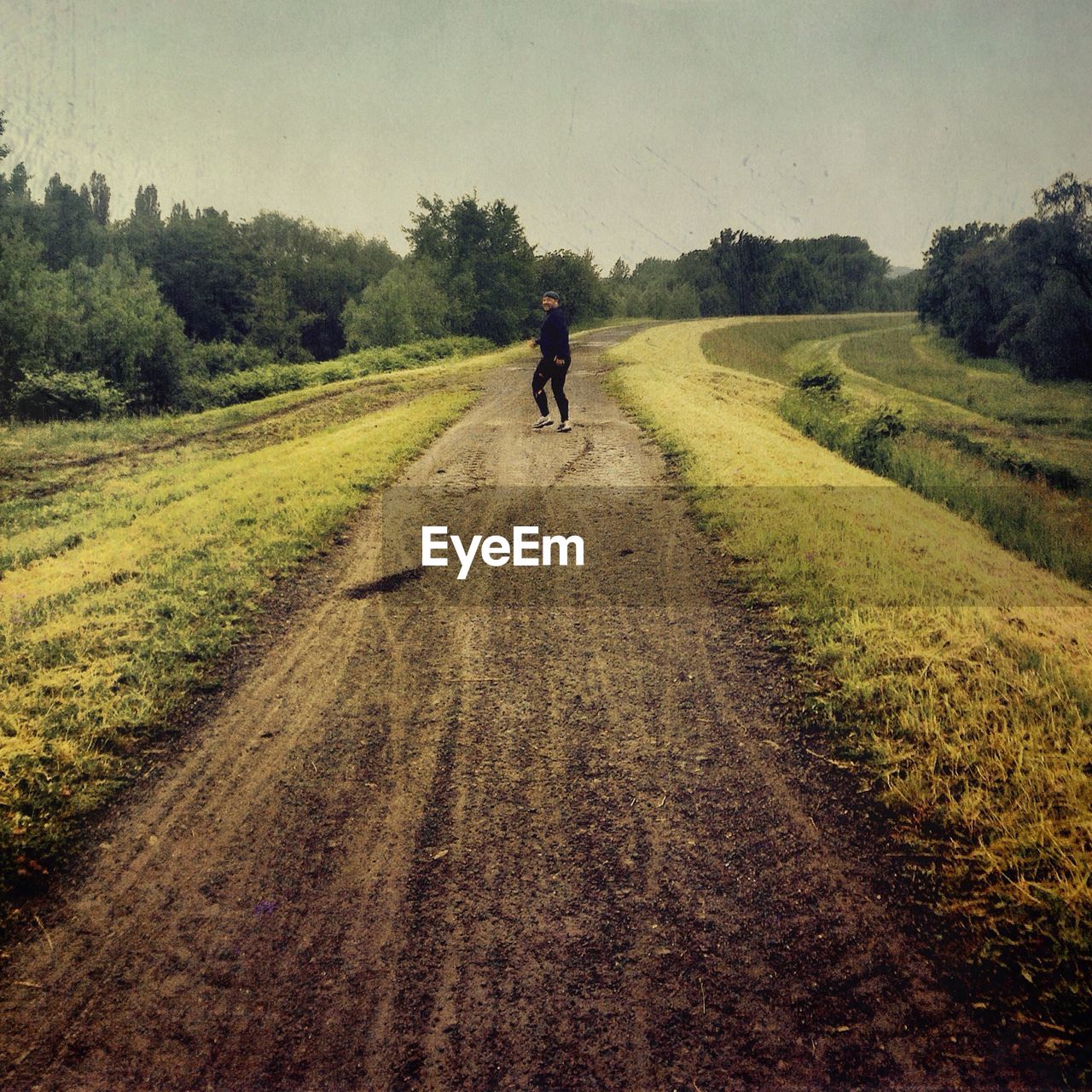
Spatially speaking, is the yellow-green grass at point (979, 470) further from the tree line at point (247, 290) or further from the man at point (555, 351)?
the tree line at point (247, 290)

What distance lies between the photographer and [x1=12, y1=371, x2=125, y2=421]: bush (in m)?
23.0

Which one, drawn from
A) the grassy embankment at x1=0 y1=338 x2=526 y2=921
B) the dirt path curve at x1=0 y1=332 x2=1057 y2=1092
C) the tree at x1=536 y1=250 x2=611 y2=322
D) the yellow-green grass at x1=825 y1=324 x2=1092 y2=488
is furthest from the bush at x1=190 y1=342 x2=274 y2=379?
the dirt path curve at x1=0 y1=332 x2=1057 y2=1092

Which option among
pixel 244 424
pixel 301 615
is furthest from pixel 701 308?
pixel 301 615

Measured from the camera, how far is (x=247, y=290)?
58125mm

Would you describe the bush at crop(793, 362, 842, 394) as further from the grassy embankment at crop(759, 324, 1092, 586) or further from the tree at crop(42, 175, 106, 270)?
the tree at crop(42, 175, 106, 270)

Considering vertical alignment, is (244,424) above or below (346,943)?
above

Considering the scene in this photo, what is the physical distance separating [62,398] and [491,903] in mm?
26766

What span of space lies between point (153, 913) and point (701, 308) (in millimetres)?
100334

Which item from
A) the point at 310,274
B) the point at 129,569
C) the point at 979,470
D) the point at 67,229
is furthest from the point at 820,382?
the point at 67,229

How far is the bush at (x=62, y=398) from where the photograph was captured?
22984mm

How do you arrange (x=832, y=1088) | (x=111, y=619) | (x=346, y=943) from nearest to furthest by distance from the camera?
(x=832, y=1088), (x=346, y=943), (x=111, y=619)

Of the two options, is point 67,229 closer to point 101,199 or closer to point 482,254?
point 101,199

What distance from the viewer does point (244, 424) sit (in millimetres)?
19938

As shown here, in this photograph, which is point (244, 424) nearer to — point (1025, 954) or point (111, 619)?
point (111, 619)
